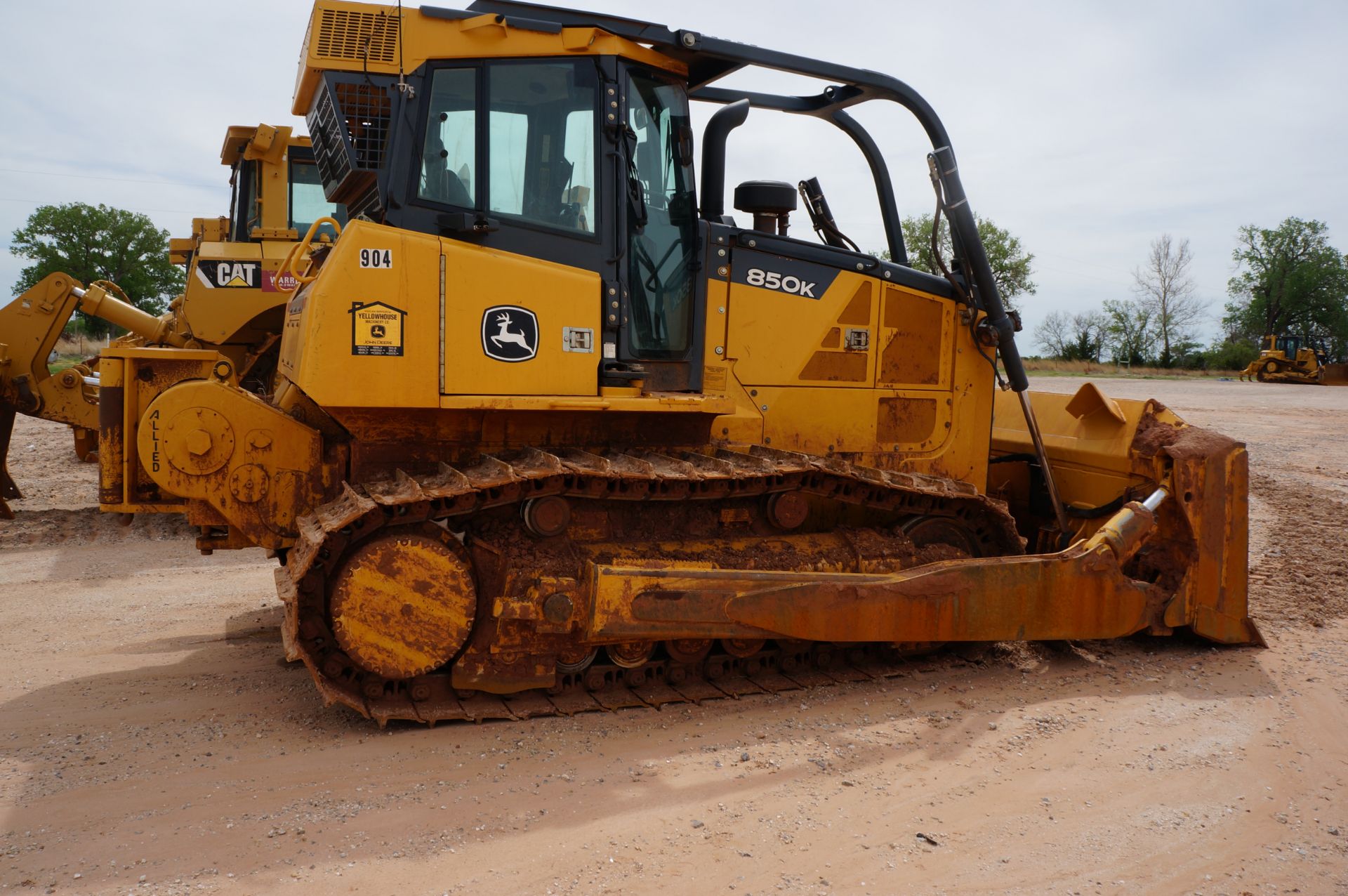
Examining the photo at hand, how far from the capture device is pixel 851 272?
19.2 ft

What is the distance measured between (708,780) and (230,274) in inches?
356

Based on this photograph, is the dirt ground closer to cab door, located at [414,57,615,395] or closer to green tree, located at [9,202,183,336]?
cab door, located at [414,57,615,395]

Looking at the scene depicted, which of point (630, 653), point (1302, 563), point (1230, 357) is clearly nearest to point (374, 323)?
point (630, 653)

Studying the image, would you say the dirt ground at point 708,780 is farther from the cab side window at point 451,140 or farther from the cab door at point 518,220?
the cab side window at point 451,140

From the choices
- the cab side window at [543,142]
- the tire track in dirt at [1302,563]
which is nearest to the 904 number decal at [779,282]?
the cab side window at [543,142]

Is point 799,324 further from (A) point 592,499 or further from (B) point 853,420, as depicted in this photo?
(A) point 592,499

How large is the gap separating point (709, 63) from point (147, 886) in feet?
15.0

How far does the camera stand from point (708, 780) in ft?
13.8

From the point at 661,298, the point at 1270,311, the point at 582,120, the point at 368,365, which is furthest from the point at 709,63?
the point at 1270,311

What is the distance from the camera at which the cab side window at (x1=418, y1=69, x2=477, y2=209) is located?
4.79 meters

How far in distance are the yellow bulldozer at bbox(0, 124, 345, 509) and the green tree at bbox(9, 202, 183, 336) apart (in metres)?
42.1

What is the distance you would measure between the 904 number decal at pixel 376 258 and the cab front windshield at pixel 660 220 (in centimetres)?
122

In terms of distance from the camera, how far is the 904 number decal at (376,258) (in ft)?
14.8

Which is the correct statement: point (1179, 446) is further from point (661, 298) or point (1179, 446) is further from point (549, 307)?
point (549, 307)
